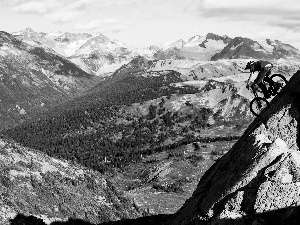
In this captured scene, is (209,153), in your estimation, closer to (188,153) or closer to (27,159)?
(188,153)

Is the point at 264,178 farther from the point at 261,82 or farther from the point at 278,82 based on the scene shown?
the point at 278,82

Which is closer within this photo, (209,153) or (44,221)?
(44,221)

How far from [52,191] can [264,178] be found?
50.8 metres

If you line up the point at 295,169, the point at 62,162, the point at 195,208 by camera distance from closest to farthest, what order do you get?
the point at 295,169, the point at 195,208, the point at 62,162

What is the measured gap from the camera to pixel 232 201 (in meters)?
22.4

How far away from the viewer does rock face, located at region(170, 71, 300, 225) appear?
2109 centimetres

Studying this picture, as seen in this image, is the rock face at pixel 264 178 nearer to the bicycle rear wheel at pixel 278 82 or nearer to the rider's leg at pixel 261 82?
the bicycle rear wheel at pixel 278 82

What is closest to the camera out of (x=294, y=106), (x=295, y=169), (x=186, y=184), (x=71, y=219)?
(x=295, y=169)

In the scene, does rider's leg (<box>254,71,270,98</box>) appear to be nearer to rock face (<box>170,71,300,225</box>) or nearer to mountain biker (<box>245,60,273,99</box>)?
mountain biker (<box>245,60,273,99</box>)

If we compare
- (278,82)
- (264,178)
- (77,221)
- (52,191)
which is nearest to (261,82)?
(278,82)

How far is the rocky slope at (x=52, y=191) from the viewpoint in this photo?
195ft

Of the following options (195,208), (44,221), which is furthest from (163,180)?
(195,208)

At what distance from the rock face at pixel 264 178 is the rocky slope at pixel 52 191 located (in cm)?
3651

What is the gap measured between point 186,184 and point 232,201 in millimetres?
124555
